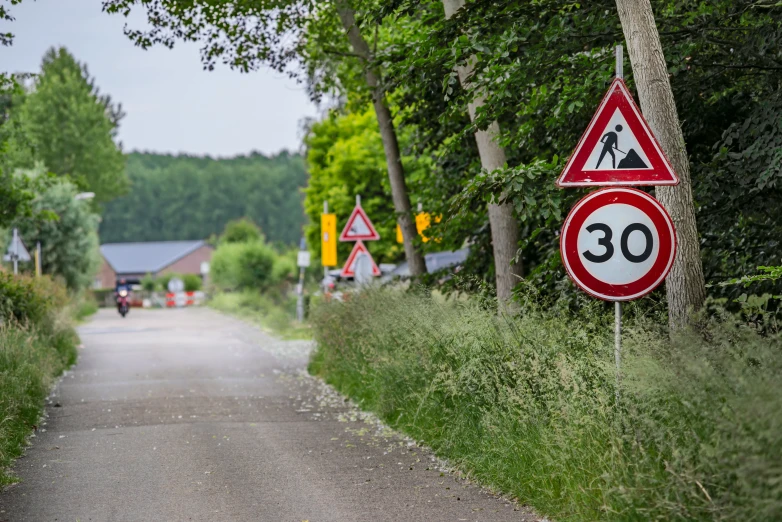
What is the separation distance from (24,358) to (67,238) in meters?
34.9

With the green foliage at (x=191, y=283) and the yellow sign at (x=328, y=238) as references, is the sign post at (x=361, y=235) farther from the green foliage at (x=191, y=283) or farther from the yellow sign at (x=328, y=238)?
the green foliage at (x=191, y=283)

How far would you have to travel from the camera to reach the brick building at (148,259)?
12419cm

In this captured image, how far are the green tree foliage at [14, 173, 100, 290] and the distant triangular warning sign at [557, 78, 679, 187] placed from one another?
40.6m

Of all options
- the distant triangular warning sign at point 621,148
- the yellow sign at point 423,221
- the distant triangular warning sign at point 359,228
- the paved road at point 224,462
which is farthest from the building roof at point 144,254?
the distant triangular warning sign at point 621,148

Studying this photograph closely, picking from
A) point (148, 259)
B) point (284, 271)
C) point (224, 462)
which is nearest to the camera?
point (224, 462)

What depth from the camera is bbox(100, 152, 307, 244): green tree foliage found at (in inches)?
5344

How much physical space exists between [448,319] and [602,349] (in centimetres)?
286

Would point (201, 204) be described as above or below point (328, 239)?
above

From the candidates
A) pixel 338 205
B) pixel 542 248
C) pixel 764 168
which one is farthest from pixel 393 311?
pixel 338 205

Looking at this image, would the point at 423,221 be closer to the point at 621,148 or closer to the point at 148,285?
the point at 621,148

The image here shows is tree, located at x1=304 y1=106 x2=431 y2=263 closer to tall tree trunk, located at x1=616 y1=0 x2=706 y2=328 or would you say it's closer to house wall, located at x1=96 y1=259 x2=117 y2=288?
tall tree trunk, located at x1=616 y1=0 x2=706 y2=328

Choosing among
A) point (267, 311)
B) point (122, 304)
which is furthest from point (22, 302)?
point (122, 304)

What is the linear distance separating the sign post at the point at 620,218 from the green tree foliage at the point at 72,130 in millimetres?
60040

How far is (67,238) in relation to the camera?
4634 centimetres
